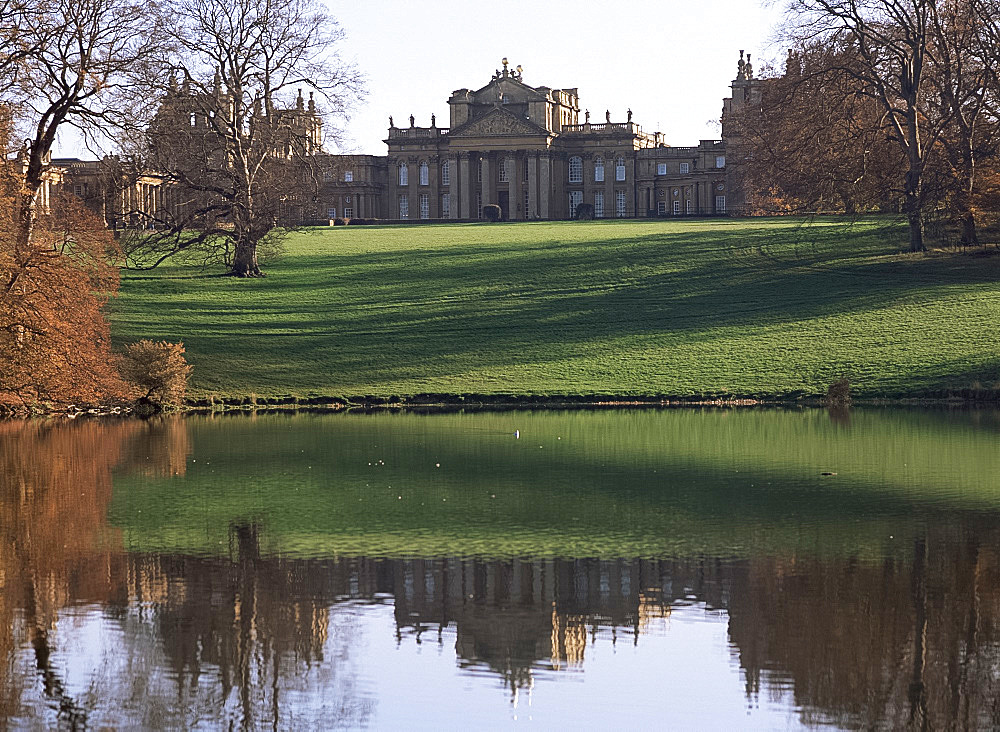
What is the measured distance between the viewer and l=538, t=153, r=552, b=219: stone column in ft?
454

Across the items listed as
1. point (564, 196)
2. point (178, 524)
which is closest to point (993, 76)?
point (178, 524)

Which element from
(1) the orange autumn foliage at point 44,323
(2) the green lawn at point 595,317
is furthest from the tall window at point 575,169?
(1) the orange autumn foliage at point 44,323

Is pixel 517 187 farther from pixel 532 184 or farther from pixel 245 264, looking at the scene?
pixel 245 264

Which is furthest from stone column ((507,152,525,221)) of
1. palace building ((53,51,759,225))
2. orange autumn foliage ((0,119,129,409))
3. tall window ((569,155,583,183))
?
orange autumn foliage ((0,119,129,409))

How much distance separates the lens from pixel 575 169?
14375 cm

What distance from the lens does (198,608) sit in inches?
451

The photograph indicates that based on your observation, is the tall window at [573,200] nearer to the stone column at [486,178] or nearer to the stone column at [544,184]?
the stone column at [544,184]

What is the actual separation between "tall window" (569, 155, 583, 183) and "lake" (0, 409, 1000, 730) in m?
122

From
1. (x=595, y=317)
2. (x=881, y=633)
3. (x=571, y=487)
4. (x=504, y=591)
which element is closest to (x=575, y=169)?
(x=595, y=317)

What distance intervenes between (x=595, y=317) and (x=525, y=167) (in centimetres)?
9666

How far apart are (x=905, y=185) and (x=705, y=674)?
46.8 m

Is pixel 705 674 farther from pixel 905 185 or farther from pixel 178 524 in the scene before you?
pixel 905 185

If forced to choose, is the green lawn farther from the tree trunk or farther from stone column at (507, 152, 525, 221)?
stone column at (507, 152, 525, 221)

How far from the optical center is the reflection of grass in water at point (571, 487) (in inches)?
582
